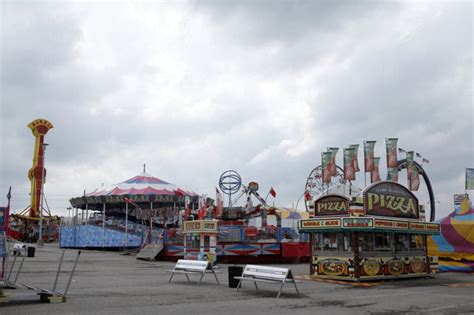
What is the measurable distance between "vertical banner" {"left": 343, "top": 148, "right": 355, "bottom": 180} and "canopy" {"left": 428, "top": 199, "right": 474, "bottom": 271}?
5798 mm

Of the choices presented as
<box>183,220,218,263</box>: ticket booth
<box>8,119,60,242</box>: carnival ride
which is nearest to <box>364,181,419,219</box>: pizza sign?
<box>183,220,218,263</box>: ticket booth

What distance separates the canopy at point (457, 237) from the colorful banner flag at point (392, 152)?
408 cm

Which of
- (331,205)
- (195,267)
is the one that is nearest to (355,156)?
(331,205)

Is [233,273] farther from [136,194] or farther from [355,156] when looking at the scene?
[136,194]

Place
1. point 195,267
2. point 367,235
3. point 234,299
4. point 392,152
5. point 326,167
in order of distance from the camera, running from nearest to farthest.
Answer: point 234,299
point 195,267
point 367,235
point 392,152
point 326,167

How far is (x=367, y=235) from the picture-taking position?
1872cm

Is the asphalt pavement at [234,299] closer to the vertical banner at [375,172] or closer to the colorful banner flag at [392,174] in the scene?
the colorful banner flag at [392,174]

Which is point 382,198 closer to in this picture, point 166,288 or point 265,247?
point 166,288

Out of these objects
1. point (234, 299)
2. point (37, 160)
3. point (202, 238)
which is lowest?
point (234, 299)

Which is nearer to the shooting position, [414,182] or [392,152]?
[414,182]

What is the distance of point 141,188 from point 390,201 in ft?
120

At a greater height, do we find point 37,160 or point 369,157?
point 37,160

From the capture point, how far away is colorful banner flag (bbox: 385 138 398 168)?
27.3m

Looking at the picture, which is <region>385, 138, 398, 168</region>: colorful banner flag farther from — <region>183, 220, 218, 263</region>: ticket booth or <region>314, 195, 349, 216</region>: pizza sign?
<region>183, 220, 218, 263</region>: ticket booth
